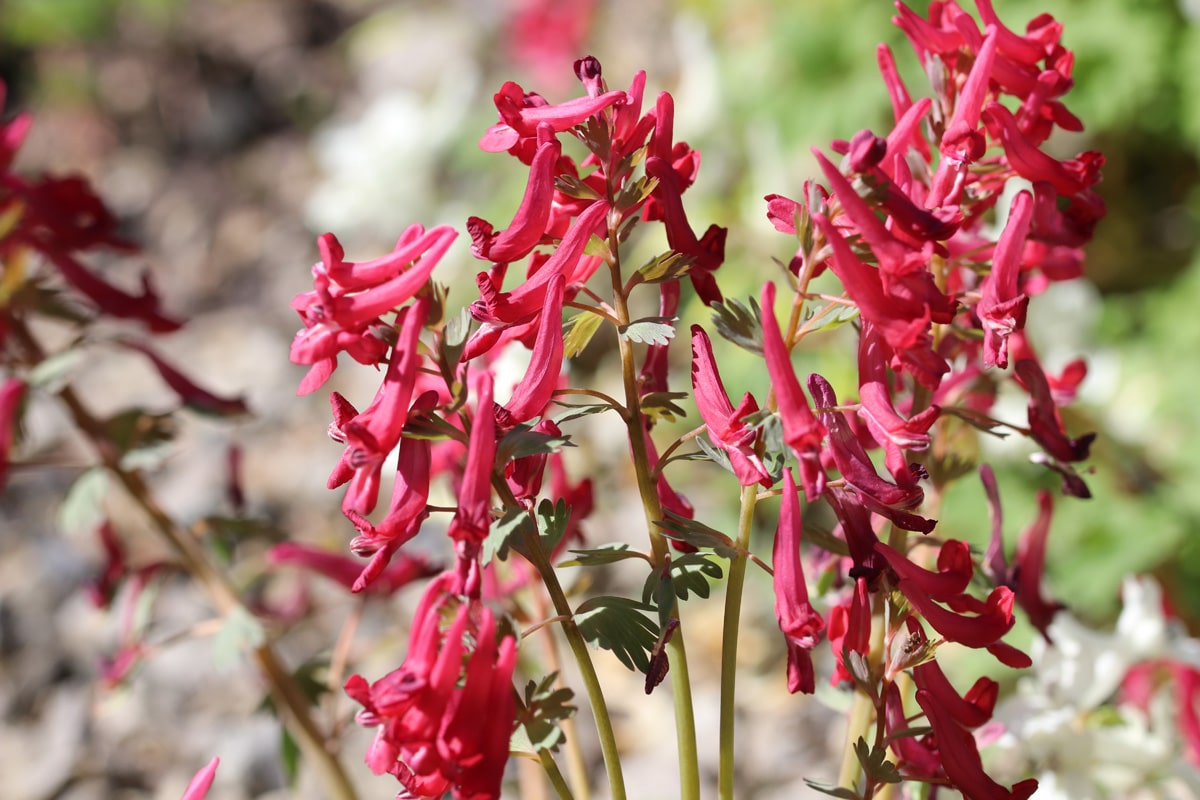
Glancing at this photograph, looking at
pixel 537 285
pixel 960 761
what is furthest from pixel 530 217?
pixel 960 761

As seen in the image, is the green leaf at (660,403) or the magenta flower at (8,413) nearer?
the green leaf at (660,403)

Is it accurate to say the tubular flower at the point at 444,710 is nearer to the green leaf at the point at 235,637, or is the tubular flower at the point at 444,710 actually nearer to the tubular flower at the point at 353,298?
the tubular flower at the point at 353,298

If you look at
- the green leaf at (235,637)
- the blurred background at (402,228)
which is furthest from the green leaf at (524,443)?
the blurred background at (402,228)

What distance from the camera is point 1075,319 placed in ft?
8.11

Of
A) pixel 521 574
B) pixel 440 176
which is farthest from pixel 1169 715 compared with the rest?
pixel 440 176

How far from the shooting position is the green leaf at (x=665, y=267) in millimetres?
740

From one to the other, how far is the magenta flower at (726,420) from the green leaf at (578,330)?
80mm

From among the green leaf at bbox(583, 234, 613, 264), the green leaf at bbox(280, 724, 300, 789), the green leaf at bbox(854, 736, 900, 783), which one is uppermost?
the green leaf at bbox(583, 234, 613, 264)

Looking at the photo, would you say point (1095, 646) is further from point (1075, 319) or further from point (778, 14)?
point (778, 14)

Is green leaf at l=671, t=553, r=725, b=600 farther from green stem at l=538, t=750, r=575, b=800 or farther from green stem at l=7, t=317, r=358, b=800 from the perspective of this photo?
green stem at l=7, t=317, r=358, b=800

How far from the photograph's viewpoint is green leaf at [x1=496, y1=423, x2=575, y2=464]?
683 millimetres

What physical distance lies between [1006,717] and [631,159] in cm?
82

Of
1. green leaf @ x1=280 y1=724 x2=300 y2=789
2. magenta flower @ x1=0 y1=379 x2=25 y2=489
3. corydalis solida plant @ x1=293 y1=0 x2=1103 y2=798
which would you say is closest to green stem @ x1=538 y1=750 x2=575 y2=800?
corydalis solida plant @ x1=293 y1=0 x2=1103 y2=798

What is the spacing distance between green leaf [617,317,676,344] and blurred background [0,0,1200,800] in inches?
34.6
